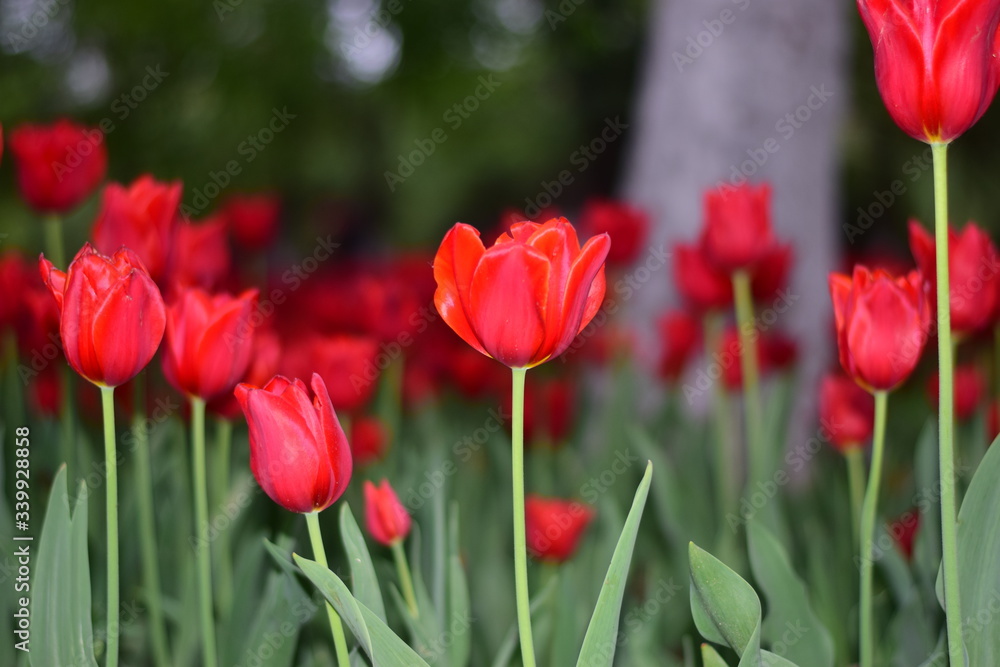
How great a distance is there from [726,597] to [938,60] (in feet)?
1.66

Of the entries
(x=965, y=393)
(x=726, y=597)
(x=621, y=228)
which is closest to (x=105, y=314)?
(x=726, y=597)

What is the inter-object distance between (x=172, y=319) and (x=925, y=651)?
953mm

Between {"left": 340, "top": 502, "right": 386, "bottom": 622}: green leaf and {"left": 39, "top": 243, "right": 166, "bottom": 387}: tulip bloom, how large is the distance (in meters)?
0.25

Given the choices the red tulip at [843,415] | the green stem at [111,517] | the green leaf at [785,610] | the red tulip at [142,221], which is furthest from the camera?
the red tulip at [843,415]

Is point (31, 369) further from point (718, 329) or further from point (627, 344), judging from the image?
point (718, 329)

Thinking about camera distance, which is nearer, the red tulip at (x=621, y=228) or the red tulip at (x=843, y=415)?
the red tulip at (x=843, y=415)

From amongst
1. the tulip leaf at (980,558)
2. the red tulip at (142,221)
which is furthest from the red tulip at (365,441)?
the tulip leaf at (980,558)

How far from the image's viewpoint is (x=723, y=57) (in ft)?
8.45

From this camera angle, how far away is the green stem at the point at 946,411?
78 cm

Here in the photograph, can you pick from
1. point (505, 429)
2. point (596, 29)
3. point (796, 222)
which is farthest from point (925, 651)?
point (596, 29)

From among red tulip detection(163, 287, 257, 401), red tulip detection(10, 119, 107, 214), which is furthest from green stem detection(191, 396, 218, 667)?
red tulip detection(10, 119, 107, 214)

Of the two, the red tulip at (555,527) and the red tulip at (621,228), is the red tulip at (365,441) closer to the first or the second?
the red tulip at (555,527)

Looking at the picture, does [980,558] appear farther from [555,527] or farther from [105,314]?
[105,314]

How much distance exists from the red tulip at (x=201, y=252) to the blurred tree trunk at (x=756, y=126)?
55.5 inches
